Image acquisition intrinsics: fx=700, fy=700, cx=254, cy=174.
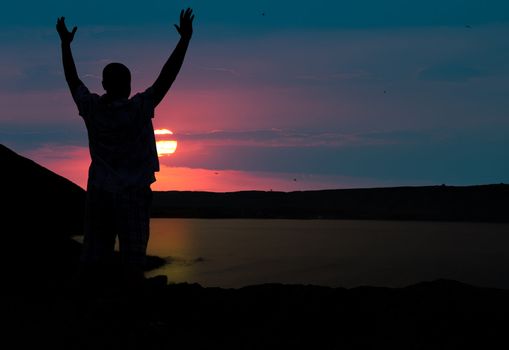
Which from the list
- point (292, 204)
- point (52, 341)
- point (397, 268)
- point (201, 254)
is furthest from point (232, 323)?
point (292, 204)

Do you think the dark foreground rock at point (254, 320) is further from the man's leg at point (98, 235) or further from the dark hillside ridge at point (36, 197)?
the dark hillside ridge at point (36, 197)

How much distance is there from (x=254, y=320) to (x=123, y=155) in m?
2.03

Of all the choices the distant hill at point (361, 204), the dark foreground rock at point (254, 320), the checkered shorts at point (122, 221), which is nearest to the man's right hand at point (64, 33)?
the checkered shorts at point (122, 221)

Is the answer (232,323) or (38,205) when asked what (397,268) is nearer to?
(38,205)

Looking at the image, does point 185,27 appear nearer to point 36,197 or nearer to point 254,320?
point 254,320

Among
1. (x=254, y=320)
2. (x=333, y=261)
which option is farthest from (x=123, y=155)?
(x=333, y=261)

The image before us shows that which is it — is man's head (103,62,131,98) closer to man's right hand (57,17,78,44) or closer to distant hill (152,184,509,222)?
man's right hand (57,17,78,44)

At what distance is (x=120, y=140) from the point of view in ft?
18.5

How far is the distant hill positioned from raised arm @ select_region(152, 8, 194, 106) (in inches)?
2607

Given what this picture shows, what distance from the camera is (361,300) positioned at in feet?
24.2

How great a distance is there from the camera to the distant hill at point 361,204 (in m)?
72.7

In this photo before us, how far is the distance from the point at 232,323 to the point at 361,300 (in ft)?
5.46

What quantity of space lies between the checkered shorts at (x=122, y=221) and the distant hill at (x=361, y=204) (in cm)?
6608

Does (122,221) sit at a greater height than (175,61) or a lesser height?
lesser
